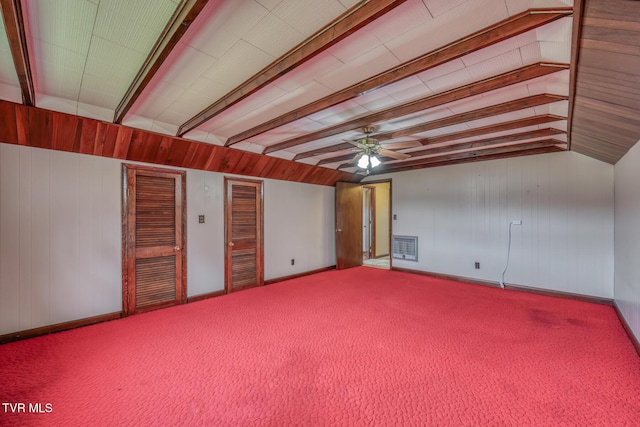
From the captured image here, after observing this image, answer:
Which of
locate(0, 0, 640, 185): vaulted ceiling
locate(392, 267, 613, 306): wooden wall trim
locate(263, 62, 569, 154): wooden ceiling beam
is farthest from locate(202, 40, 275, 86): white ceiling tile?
locate(392, 267, 613, 306): wooden wall trim

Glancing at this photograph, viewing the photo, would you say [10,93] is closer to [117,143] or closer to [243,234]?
[117,143]

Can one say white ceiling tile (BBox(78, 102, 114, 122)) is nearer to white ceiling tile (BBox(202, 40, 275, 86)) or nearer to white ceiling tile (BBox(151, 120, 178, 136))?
white ceiling tile (BBox(151, 120, 178, 136))

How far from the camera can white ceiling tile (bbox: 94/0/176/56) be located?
1506mm

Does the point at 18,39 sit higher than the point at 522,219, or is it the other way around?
the point at 18,39

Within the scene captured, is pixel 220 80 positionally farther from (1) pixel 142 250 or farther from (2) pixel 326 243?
(2) pixel 326 243

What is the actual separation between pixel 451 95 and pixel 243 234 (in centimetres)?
389

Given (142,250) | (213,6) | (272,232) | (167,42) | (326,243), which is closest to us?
(213,6)

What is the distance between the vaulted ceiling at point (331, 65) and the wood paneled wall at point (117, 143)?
0.26ft

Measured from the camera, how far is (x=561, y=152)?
437 cm

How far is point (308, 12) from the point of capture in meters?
1.56

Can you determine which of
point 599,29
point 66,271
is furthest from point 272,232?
point 599,29

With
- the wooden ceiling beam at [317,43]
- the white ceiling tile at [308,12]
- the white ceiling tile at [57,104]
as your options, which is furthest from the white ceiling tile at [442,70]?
the white ceiling tile at [57,104]

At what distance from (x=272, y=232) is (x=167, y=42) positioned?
13.0 feet

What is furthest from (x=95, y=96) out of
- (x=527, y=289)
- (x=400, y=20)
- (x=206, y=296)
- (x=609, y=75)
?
(x=527, y=289)
